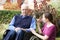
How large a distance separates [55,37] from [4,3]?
3.03 feet

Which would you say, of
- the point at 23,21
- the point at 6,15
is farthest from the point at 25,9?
the point at 6,15

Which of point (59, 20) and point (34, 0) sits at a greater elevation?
point (34, 0)

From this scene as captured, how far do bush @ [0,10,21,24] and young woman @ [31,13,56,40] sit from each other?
390 millimetres

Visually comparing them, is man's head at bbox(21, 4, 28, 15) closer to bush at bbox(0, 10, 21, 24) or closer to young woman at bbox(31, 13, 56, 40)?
bush at bbox(0, 10, 21, 24)

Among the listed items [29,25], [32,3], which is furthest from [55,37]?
[32,3]

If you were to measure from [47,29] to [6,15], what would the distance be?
68cm

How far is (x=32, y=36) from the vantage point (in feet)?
8.50

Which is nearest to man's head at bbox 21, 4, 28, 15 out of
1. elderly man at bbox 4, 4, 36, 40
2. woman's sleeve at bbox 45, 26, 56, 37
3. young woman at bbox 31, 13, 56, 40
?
elderly man at bbox 4, 4, 36, 40

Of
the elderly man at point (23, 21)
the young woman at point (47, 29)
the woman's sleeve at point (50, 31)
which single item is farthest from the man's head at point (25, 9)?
the woman's sleeve at point (50, 31)

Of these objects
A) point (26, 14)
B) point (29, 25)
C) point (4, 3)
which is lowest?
point (29, 25)

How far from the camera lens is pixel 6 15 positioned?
2740 millimetres

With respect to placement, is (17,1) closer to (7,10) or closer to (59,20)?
(7,10)

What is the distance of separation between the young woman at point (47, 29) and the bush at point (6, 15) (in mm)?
390

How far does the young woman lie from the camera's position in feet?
8.20
